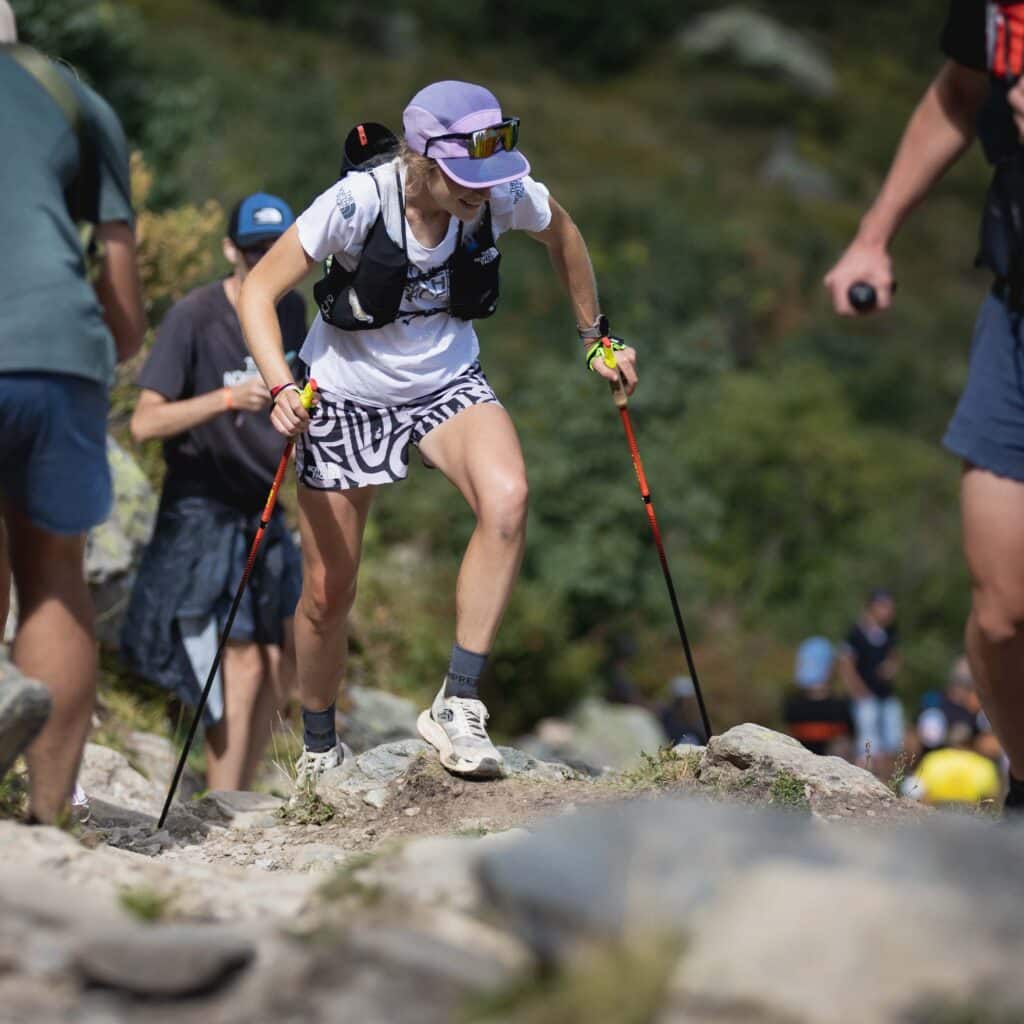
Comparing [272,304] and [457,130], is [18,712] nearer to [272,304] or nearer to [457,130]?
[272,304]

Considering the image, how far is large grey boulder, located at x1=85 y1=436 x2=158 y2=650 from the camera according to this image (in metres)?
8.36

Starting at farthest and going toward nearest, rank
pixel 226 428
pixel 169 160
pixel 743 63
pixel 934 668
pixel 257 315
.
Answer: pixel 743 63 → pixel 934 668 → pixel 169 160 → pixel 226 428 → pixel 257 315

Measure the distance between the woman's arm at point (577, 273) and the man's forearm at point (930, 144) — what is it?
1557mm

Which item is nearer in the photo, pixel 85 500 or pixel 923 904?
pixel 923 904

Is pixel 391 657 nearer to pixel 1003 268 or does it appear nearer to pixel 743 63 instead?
pixel 1003 268

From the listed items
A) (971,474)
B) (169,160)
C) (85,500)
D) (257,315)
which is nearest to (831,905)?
(971,474)

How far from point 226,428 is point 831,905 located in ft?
15.3

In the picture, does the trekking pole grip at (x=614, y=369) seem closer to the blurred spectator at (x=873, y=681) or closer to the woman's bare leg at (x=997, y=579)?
the woman's bare leg at (x=997, y=579)

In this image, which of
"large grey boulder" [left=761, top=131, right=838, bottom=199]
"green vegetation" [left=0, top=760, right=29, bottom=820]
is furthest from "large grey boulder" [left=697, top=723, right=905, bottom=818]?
"large grey boulder" [left=761, top=131, right=838, bottom=199]

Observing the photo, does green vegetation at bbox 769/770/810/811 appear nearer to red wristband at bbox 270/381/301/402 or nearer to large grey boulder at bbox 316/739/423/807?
large grey boulder at bbox 316/739/423/807

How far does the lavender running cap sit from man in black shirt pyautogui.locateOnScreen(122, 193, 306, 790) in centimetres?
193

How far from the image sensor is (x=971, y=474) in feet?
13.5

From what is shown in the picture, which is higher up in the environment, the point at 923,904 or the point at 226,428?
the point at 923,904

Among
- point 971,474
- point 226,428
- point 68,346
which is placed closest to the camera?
point 68,346
